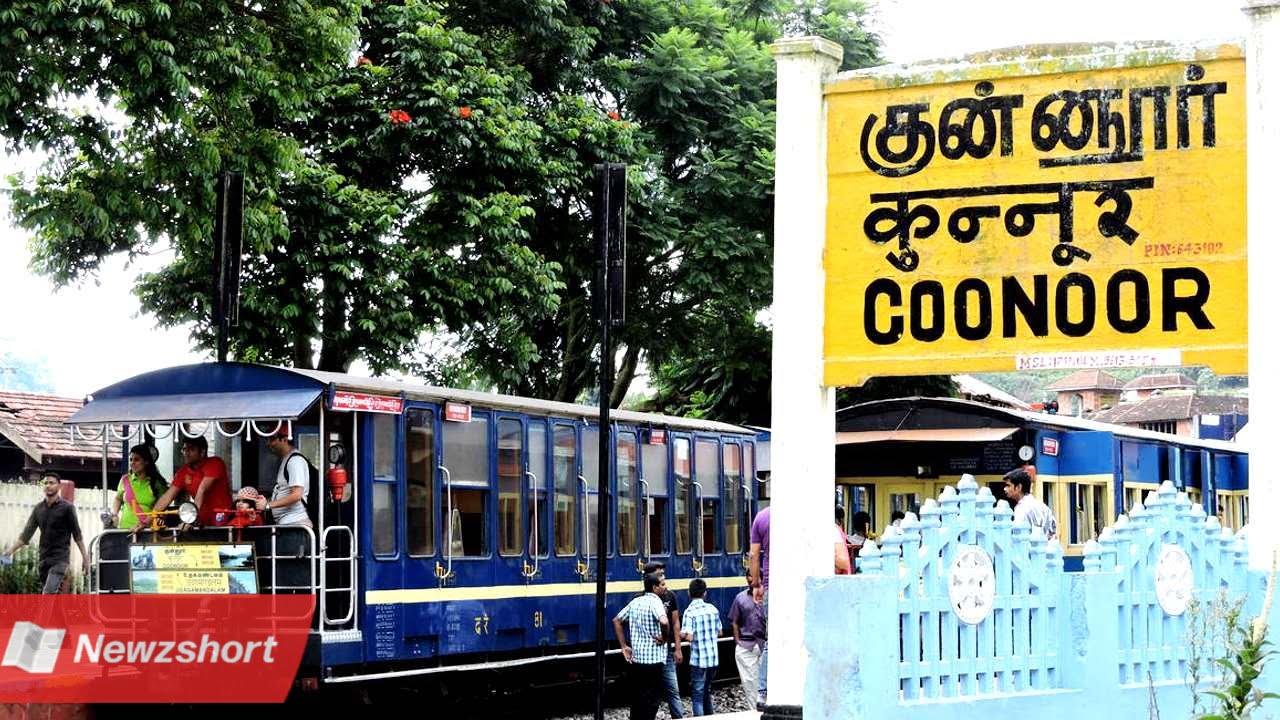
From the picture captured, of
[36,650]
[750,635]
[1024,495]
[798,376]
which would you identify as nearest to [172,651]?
[36,650]

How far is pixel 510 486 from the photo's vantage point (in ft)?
54.8

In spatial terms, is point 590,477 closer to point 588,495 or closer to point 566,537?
point 588,495

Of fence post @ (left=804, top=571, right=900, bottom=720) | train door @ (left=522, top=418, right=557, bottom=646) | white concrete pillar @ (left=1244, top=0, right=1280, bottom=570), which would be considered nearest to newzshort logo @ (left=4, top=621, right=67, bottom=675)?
train door @ (left=522, top=418, right=557, bottom=646)

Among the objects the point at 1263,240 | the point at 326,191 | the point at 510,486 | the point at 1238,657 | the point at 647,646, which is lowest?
the point at 647,646

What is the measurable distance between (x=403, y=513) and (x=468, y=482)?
43.5 inches

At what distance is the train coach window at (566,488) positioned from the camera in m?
17.5

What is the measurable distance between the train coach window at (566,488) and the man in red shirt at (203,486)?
3.76m

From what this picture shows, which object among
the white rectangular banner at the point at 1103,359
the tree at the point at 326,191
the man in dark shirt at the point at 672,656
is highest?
the tree at the point at 326,191

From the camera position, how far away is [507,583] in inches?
651

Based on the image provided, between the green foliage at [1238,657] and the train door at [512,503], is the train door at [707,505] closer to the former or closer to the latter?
the train door at [512,503]

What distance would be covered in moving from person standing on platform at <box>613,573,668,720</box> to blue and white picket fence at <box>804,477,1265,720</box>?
20.5 feet

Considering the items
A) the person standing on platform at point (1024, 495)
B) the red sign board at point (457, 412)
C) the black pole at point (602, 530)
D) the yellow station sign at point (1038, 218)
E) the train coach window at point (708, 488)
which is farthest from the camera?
the train coach window at point (708, 488)

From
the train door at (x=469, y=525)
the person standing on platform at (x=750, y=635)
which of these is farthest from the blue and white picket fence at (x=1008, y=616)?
the train door at (x=469, y=525)

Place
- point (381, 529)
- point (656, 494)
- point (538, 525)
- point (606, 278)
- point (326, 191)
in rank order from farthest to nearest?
1. point (326, 191)
2. point (656, 494)
3. point (538, 525)
4. point (381, 529)
5. point (606, 278)
